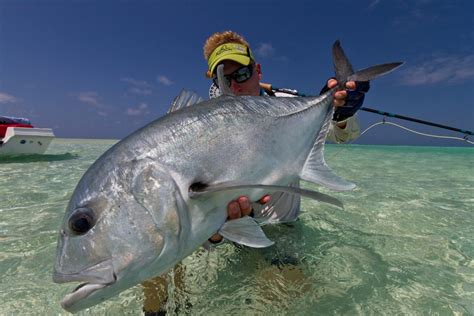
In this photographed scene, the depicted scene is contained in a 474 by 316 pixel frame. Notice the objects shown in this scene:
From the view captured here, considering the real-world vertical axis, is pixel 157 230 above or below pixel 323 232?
above

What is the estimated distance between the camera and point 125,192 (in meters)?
1.30

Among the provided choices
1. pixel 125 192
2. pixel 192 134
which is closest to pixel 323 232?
pixel 192 134

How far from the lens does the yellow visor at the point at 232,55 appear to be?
263 cm

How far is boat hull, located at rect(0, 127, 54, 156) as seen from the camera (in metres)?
9.56

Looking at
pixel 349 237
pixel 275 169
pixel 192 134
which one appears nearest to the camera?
pixel 192 134

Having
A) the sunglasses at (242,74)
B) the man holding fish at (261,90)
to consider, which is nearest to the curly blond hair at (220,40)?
the man holding fish at (261,90)

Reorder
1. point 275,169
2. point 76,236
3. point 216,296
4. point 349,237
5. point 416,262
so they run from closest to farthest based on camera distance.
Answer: point 76,236 → point 275,169 → point 216,296 → point 416,262 → point 349,237

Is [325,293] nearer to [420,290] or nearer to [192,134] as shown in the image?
[420,290]

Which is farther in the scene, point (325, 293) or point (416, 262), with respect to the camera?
point (416, 262)

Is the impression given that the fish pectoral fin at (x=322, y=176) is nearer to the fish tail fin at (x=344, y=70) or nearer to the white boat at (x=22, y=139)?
the fish tail fin at (x=344, y=70)

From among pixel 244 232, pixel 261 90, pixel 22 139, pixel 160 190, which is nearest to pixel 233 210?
pixel 244 232

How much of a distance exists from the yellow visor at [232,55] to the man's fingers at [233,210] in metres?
1.44

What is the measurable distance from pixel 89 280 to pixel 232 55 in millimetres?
2013

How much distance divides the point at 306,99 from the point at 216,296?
1504 millimetres
